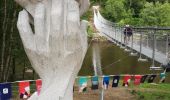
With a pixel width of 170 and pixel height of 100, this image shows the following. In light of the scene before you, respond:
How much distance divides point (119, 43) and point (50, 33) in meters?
9.57

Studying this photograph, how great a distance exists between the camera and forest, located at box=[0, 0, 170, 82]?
535 inches

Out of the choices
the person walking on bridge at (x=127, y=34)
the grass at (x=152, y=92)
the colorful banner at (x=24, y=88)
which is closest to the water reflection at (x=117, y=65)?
the grass at (x=152, y=92)

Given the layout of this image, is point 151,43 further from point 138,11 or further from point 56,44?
point 138,11

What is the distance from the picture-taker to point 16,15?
13.8 metres

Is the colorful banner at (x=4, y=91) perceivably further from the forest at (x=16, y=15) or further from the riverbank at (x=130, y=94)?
the riverbank at (x=130, y=94)

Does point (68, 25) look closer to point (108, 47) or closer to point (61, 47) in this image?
point (61, 47)

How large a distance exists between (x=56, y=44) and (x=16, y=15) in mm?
6912

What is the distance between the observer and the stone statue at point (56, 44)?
7.05m

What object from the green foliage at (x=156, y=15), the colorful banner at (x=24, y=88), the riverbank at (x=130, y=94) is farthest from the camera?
the green foliage at (x=156, y=15)

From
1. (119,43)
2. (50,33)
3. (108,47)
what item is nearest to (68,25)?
(50,33)

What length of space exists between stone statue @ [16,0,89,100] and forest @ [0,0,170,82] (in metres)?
5.94

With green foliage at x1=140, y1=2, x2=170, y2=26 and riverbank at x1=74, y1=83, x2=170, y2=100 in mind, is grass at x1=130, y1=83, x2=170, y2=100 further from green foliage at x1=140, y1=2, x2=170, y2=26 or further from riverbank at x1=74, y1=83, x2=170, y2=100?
green foliage at x1=140, y1=2, x2=170, y2=26

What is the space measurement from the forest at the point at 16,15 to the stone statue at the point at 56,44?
5.94 metres

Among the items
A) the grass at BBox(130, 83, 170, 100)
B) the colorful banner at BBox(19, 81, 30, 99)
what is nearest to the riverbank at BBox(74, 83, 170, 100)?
→ the grass at BBox(130, 83, 170, 100)
